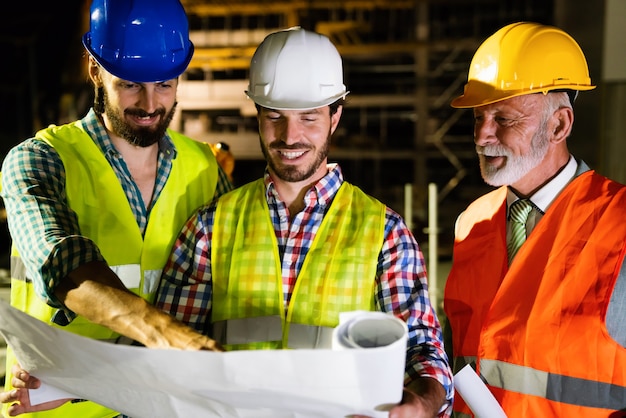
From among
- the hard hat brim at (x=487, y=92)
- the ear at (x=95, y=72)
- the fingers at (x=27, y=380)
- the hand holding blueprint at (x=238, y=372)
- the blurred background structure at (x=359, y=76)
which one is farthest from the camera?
the blurred background structure at (x=359, y=76)

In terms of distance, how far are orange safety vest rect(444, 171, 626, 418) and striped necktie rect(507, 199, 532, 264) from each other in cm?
3

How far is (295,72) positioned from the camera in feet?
5.56

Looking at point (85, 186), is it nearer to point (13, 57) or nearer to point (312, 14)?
point (312, 14)

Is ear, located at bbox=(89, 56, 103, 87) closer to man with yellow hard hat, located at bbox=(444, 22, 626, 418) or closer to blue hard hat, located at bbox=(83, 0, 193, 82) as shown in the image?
blue hard hat, located at bbox=(83, 0, 193, 82)

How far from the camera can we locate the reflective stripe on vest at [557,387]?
1.73 m

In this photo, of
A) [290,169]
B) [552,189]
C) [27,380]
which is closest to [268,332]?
[290,169]

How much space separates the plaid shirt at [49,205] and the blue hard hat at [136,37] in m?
0.22

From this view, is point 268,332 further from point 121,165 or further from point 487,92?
point 487,92

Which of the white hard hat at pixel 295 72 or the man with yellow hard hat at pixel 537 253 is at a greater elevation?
Result: the white hard hat at pixel 295 72

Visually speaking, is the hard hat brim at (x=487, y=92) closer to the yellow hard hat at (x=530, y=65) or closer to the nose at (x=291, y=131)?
the yellow hard hat at (x=530, y=65)

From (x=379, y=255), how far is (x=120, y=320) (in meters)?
0.70

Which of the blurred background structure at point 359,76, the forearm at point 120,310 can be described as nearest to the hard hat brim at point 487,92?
the forearm at point 120,310

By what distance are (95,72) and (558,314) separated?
5.22 feet

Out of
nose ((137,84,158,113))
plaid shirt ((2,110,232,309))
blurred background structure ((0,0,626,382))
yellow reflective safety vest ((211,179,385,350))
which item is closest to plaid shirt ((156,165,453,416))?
yellow reflective safety vest ((211,179,385,350))
